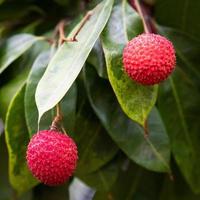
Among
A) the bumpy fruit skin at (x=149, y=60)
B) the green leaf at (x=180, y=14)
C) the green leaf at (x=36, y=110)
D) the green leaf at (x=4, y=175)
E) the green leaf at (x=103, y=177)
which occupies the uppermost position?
the bumpy fruit skin at (x=149, y=60)

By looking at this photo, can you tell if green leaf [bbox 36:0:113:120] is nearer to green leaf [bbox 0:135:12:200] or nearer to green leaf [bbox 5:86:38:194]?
green leaf [bbox 5:86:38:194]

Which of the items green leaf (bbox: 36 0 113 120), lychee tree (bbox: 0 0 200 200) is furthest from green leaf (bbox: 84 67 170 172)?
green leaf (bbox: 36 0 113 120)

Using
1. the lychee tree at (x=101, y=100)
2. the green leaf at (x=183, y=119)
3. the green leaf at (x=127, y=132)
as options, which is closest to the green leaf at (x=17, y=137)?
the lychee tree at (x=101, y=100)

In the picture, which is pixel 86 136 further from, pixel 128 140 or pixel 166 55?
pixel 166 55

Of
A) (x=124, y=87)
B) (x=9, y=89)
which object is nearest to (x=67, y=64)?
(x=124, y=87)

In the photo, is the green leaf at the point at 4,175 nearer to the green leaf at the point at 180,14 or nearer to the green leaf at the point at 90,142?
the green leaf at the point at 90,142
